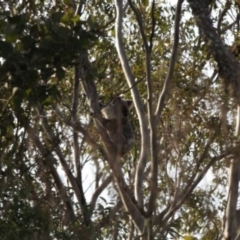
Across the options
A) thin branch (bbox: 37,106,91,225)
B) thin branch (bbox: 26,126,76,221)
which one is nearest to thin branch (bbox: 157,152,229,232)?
thin branch (bbox: 26,126,76,221)

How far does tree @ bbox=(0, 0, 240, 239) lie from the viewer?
6238 mm

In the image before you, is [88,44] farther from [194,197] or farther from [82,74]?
[194,197]

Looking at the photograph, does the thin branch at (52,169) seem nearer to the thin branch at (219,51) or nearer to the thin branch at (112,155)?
the thin branch at (112,155)

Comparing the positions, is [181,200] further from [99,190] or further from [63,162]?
[63,162]

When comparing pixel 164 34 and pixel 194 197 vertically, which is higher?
pixel 164 34

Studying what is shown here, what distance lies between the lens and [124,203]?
821cm

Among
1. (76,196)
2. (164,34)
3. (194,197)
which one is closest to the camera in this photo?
(76,196)

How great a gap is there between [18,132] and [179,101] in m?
1.83

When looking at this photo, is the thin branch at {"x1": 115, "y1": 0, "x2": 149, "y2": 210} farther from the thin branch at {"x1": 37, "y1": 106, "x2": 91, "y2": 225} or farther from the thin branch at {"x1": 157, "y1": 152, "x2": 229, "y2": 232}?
the thin branch at {"x1": 37, "y1": 106, "x2": 91, "y2": 225}

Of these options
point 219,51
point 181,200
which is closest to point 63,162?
point 219,51

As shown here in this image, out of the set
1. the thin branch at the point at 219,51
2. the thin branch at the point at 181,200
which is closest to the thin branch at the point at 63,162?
the thin branch at the point at 181,200

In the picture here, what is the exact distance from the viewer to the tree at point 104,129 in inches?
246

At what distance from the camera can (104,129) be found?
9297 millimetres

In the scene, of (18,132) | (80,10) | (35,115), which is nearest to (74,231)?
(18,132)
